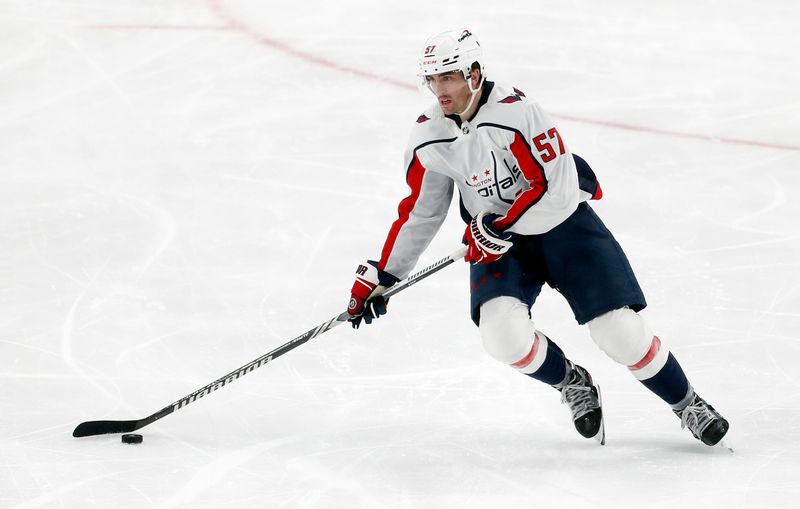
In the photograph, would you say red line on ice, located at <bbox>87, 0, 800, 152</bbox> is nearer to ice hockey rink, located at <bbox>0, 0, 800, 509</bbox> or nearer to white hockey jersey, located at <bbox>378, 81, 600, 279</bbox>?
ice hockey rink, located at <bbox>0, 0, 800, 509</bbox>

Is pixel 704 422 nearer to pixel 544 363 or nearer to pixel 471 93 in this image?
pixel 544 363

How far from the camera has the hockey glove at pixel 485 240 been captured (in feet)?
9.09

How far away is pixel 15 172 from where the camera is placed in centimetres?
484

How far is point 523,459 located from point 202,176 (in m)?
2.49

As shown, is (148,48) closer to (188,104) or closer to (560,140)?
(188,104)

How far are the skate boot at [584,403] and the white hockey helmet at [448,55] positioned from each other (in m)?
0.81

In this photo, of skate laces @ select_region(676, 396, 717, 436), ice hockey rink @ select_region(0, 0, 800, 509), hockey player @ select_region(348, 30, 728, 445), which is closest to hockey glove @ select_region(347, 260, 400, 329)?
hockey player @ select_region(348, 30, 728, 445)

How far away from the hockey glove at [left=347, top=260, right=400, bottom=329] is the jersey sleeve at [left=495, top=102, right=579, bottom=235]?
1.21 feet

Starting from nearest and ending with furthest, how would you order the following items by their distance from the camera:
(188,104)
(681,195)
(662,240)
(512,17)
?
(662,240)
(681,195)
(188,104)
(512,17)

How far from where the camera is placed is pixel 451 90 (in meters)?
2.72

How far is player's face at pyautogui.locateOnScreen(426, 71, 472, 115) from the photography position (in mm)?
2709

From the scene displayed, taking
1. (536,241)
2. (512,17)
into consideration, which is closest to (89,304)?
(536,241)

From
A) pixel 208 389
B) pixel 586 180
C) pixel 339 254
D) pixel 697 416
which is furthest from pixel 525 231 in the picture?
pixel 339 254

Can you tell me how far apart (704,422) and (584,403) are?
0.95 feet
